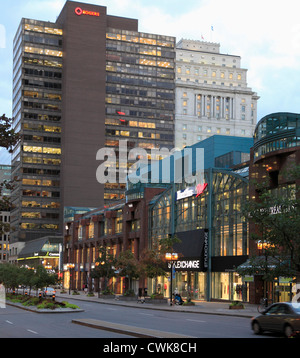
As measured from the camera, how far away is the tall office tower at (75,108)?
170375mm

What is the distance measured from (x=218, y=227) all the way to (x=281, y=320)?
42984 mm

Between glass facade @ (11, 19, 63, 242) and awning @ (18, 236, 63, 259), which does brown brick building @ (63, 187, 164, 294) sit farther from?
glass facade @ (11, 19, 63, 242)

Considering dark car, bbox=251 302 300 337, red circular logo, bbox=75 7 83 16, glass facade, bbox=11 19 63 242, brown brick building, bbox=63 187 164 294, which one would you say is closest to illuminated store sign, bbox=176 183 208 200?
brown brick building, bbox=63 187 164 294

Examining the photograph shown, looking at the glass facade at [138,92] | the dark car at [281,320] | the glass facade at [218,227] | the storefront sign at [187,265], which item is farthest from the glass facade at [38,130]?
the dark car at [281,320]

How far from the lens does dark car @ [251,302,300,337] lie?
24716mm

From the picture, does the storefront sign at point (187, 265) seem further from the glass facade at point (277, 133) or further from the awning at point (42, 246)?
the awning at point (42, 246)

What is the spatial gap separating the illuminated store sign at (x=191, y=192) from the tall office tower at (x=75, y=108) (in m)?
93.3

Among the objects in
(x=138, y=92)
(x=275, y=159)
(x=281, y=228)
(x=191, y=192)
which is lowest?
(x=281, y=228)

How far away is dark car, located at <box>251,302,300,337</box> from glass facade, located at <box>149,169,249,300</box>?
33036 millimetres

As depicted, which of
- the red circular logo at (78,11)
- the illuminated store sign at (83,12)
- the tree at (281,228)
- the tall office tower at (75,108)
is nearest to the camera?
the tree at (281,228)

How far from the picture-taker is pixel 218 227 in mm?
68312

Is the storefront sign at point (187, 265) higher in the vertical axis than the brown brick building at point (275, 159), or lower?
lower

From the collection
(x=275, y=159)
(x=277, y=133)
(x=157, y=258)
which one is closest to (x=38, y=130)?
(x=157, y=258)

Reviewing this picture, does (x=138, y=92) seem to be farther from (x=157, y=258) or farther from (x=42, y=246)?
(x=157, y=258)
